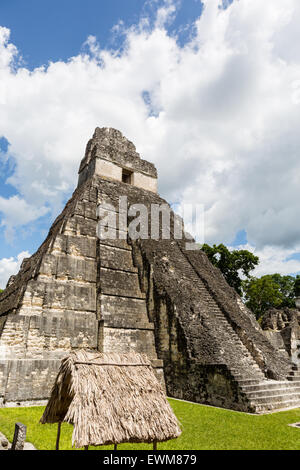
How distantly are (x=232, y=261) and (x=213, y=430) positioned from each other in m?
25.1

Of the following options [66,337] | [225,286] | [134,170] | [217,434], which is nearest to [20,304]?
[66,337]

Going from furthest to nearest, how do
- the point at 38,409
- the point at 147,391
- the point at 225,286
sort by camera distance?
the point at 225,286 < the point at 38,409 < the point at 147,391

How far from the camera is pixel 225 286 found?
14.1 meters

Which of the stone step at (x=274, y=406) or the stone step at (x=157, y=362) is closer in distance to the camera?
the stone step at (x=274, y=406)

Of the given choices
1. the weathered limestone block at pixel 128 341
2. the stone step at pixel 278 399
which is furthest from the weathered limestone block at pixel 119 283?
the stone step at pixel 278 399

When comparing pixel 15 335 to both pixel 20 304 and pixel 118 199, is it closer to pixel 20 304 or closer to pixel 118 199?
pixel 20 304

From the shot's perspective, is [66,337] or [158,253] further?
[158,253]

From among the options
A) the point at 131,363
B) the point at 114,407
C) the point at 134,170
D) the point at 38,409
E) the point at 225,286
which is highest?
the point at 134,170

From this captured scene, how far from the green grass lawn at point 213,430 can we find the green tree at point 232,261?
73.5ft

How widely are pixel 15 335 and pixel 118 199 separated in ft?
25.3

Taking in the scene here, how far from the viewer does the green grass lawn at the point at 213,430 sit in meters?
5.24

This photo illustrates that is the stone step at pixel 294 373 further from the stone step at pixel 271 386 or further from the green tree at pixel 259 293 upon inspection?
the green tree at pixel 259 293

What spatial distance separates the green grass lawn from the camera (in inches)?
206

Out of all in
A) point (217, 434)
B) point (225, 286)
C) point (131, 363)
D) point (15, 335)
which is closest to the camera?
point (131, 363)
